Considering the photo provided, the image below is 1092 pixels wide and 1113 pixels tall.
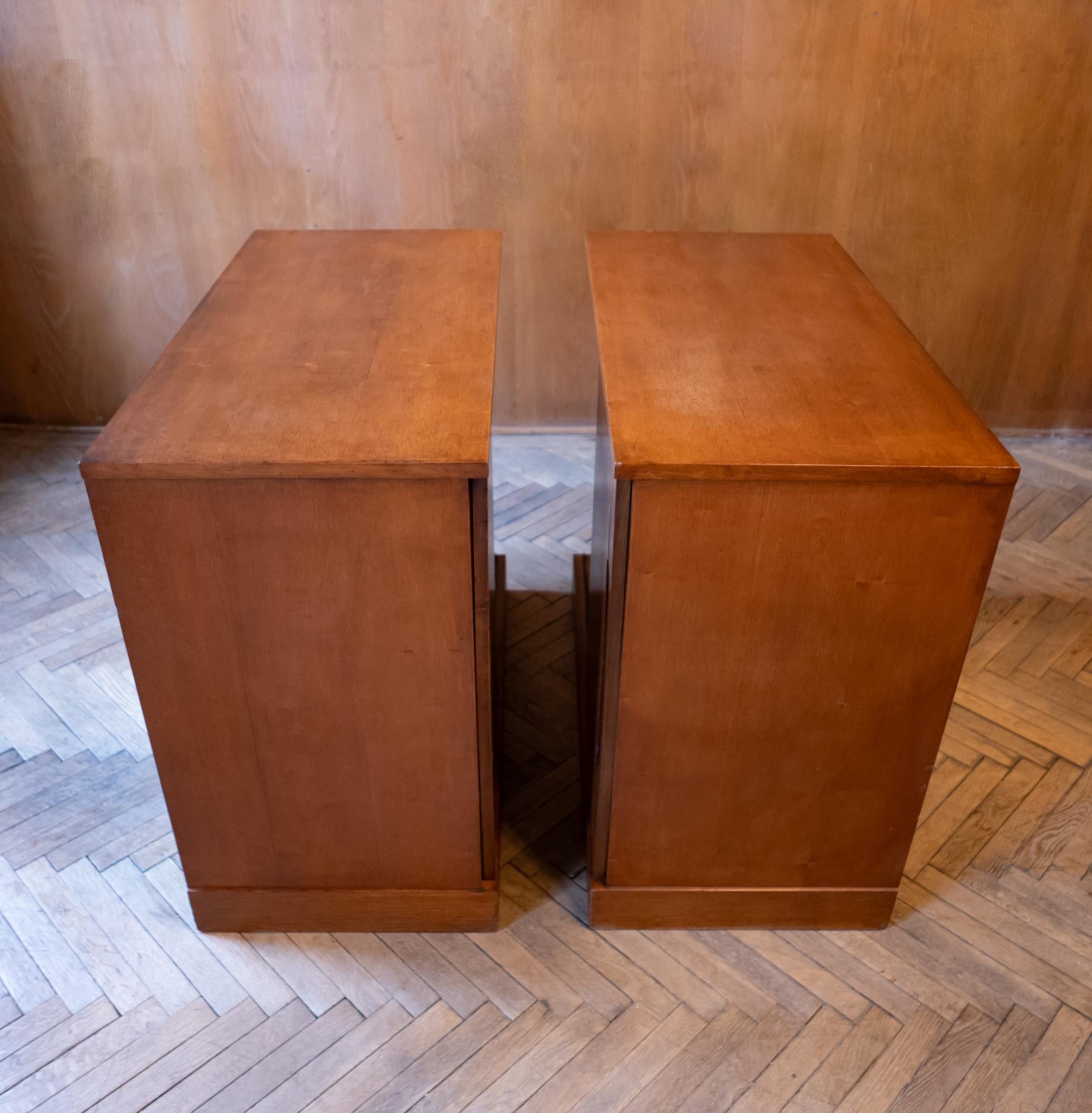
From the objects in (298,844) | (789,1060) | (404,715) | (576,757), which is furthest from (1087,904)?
(298,844)

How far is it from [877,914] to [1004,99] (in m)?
2.16

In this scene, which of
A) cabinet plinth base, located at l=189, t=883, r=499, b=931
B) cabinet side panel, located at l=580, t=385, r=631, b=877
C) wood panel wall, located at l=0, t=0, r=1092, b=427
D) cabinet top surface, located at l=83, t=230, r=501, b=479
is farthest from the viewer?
wood panel wall, located at l=0, t=0, r=1092, b=427

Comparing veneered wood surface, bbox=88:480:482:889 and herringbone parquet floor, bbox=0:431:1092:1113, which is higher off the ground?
veneered wood surface, bbox=88:480:482:889

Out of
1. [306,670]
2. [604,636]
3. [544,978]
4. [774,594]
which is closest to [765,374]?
[774,594]

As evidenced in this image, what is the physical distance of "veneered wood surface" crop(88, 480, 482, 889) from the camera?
1.23 metres

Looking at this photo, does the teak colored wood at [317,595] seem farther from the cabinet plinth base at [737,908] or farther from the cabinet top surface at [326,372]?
the cabinet plinth base at [737,908]

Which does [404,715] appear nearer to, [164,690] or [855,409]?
[164,690]

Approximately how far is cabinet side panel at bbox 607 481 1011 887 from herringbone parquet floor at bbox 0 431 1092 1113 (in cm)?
16

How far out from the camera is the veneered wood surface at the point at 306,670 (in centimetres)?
123

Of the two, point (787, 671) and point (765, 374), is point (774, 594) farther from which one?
point (765, 374)

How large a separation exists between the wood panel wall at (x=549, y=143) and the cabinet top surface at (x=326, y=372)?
0.91m

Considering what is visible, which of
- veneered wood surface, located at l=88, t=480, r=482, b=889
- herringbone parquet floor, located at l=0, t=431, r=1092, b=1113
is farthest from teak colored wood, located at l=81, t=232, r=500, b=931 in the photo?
herringbone parquet floor, located at l=0, t=431, r=1092, b=1113

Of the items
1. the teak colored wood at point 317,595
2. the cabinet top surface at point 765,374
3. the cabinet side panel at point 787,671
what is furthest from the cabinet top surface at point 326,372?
the cabinet side panel at point 787,671

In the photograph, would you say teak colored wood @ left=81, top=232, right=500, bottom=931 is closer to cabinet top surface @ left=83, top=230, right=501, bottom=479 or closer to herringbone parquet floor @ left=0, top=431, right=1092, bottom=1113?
cabinet top surface @ left=83, top=230, right=501, bottom=479
